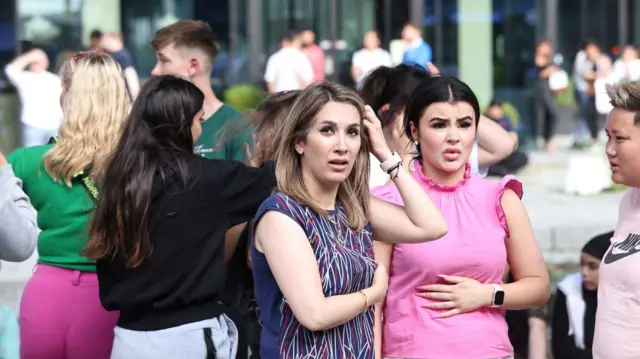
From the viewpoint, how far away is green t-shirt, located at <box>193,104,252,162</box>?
4.95 metres

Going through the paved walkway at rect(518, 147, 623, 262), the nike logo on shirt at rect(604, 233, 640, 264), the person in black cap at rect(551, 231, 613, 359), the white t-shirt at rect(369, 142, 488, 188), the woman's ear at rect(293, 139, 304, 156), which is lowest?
the paved walkway at rect(518, 147, 623, 262)

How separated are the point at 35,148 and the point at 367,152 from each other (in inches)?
56.3

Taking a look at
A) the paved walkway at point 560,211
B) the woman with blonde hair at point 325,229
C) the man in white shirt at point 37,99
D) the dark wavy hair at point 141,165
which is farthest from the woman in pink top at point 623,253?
the man in white shirt at point 37,99

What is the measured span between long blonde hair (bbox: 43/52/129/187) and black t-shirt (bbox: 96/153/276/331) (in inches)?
20.4

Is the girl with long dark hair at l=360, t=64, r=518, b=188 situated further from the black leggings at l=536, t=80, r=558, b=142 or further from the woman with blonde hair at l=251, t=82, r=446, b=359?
the black leggings at l=536, t=80, r=558, b=142

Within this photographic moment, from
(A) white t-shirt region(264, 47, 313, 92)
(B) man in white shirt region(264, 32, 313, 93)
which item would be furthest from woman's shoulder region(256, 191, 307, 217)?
(A) white t-shirt region(264, 47, 313, 92)

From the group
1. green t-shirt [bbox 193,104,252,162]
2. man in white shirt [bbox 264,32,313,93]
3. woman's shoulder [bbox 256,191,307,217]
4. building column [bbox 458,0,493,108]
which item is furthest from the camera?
building column [bbox 458,0,493,108]

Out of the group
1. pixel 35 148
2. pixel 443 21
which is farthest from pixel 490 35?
pixel 35 148

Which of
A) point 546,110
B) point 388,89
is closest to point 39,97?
point 546,110

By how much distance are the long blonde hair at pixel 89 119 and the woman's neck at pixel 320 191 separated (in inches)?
40.2

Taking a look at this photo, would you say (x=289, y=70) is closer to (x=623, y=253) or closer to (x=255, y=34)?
(x=255, y=34)

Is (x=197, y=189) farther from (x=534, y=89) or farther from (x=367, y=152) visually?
(x=534, y=89)

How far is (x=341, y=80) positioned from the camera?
21.2 m

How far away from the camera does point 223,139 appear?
4.98 m
